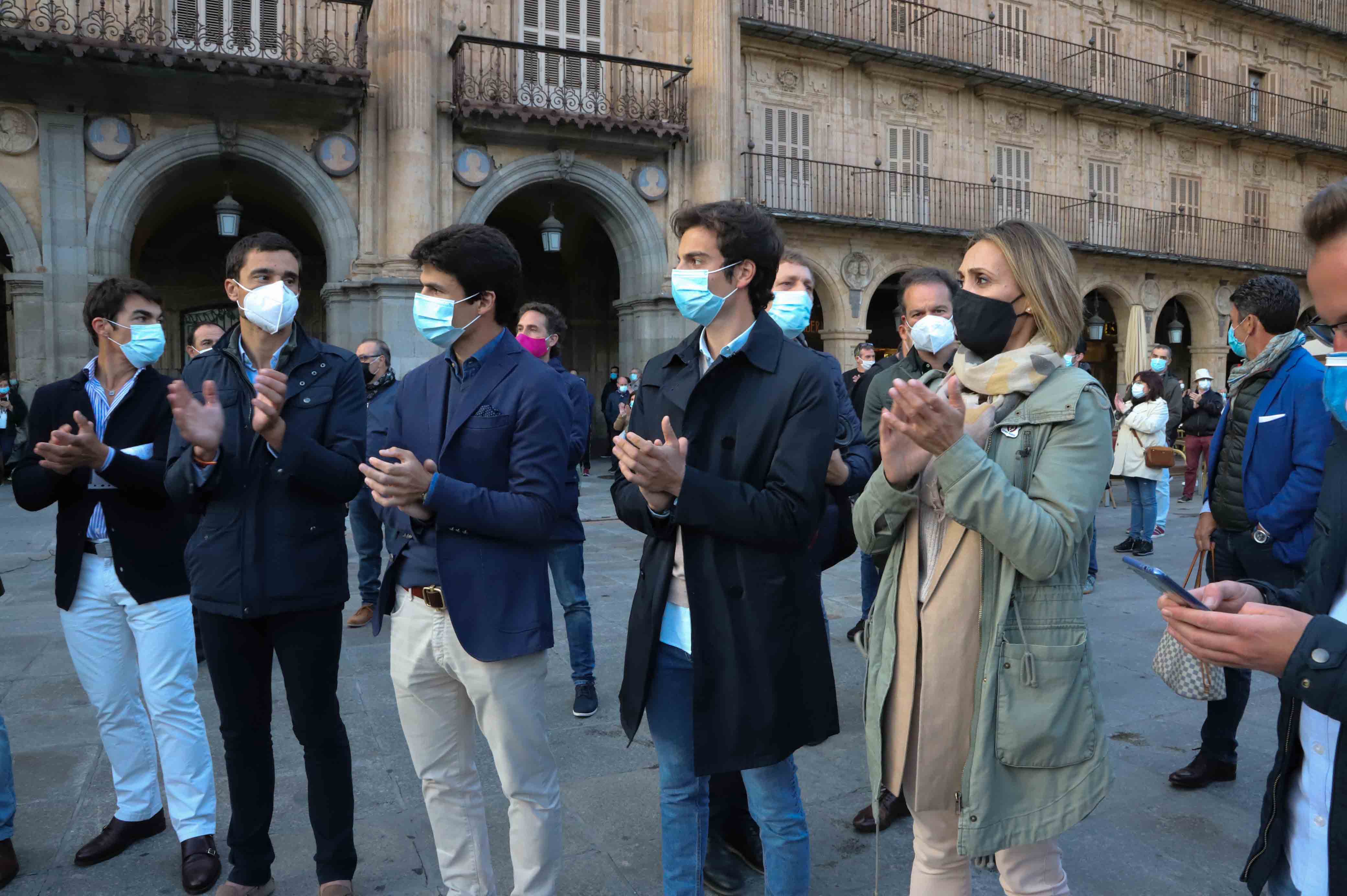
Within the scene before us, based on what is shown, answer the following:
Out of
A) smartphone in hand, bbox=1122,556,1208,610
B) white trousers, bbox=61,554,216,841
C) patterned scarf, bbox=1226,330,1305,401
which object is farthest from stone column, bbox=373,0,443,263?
smartphone in hand, bbox=1122,556,1208,610

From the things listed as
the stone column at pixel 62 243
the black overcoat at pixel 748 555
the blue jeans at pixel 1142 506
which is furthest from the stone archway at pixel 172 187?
the black overcoat at pixel 748 555

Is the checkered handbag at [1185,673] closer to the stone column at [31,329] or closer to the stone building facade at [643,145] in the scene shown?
the stone building facade at [643,145]

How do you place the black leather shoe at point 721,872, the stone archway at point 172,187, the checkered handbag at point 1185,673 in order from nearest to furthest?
the checkered handbag at point 1185,673, the black leather shoe at point 721,872, the stone archway at point 172,187

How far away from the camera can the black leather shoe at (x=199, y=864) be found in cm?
309

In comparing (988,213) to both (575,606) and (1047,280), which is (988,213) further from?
(1047,280)

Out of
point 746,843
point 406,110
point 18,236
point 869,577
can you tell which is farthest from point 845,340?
point 746,843

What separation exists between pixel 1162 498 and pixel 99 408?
10255 millimetres

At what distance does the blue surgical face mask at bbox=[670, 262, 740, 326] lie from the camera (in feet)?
8.55

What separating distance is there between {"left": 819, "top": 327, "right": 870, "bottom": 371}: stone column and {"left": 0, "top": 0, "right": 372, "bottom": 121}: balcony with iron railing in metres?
10.1

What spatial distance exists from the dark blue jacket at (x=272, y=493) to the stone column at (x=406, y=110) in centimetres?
→ 1206

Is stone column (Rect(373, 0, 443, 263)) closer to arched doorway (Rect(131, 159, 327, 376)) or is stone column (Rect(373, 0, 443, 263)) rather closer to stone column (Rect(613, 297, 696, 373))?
arched doorway (Rect(131, 159, 327, 376))

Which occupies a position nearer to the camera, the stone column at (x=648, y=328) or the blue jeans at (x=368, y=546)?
the blue jeans at (x=368, y=546)

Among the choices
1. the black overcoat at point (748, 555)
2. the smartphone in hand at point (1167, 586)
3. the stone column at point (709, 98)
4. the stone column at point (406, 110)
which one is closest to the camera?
the smartphone in hand at point (1167, 586)

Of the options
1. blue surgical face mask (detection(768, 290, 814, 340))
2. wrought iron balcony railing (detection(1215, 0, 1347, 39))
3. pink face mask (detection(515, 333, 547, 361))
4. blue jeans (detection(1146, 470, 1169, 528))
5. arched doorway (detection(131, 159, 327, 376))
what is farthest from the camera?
wrought iron balcony railing (detection(1215, 0, 1347, 39))
